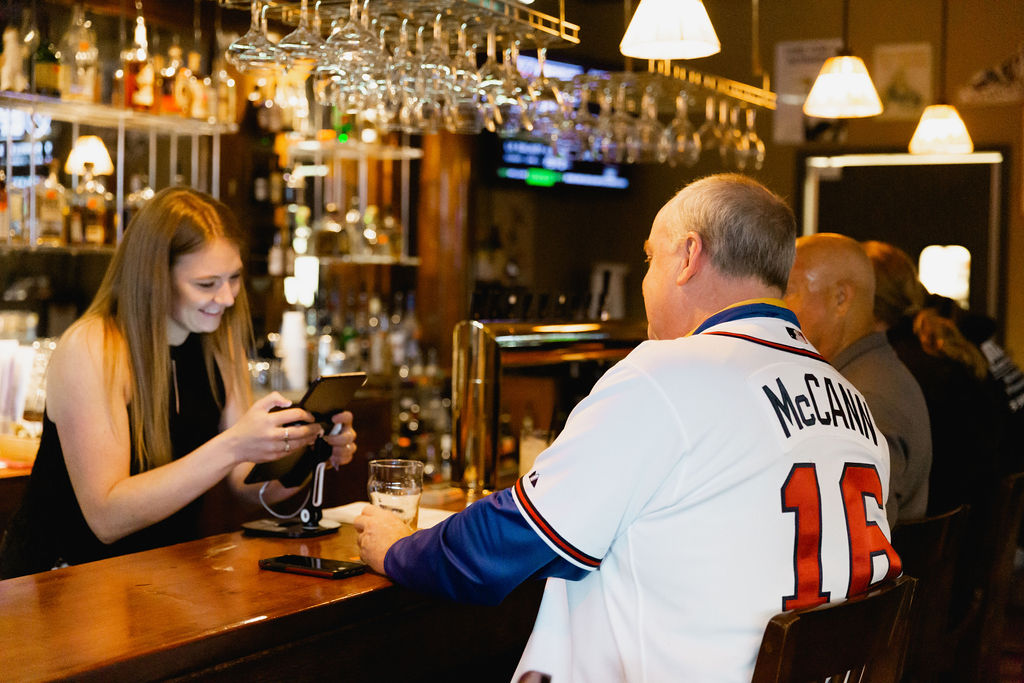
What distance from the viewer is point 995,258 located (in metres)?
6.44

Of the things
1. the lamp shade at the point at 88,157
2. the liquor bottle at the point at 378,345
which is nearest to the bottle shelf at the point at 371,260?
the liquor bottle at the point at 378,345

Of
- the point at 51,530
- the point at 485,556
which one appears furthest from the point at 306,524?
the point at 485,556

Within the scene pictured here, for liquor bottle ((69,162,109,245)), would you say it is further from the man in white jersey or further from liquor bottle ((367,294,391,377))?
the man in white jersey

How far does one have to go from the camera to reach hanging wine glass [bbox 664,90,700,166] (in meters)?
4.16

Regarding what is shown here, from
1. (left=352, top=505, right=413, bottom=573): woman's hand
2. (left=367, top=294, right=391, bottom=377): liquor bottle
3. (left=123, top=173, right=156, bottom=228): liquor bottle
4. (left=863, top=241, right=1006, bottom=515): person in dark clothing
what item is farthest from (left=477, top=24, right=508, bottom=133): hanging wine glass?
(left=367, top=294, right=391, bottom=377): liquor bottle

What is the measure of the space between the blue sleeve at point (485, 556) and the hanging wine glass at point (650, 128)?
2.59 metres

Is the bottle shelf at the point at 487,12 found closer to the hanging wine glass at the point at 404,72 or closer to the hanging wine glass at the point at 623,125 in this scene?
the hanging wine glass at the point at 404,72

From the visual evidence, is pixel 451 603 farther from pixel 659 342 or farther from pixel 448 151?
pixel 448 151

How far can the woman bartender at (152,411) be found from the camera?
2.28m

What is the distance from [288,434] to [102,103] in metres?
2.74

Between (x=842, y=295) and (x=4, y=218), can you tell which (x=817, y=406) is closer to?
(x=842, y=295)

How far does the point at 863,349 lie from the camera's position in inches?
113

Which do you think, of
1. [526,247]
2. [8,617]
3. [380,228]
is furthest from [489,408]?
[526,247]

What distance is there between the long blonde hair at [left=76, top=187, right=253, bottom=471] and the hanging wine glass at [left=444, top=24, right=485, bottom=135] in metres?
0.86
